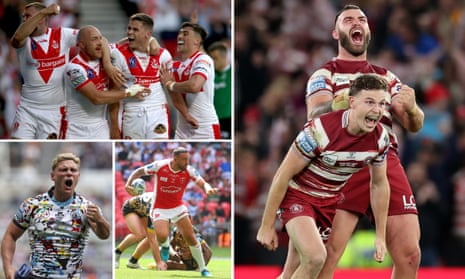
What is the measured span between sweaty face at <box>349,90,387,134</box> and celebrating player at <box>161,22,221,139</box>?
1642mm

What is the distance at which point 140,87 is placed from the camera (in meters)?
7.69

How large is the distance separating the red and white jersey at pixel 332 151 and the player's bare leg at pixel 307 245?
0.68 ft

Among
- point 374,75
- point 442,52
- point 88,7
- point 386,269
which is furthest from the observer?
point 442,52

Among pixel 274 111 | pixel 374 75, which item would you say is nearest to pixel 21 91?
pixel 374 75

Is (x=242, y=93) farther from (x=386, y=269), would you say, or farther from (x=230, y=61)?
(x=230, y=61)

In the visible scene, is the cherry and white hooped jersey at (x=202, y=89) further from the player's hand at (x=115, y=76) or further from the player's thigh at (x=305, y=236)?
the player's thigh at (x=305, y=236)

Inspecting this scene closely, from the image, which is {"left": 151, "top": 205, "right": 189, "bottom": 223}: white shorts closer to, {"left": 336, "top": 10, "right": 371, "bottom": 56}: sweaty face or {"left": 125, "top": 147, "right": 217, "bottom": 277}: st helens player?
{"left": 125, "top": 147, "right": 217, "bottom": 277}: st helens player

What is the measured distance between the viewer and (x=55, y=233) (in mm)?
7348

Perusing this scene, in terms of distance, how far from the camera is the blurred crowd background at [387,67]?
11.8m

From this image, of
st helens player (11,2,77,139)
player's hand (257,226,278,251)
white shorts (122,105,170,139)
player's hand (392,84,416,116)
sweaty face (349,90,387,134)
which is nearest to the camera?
sweaty face (349,90,387,134)

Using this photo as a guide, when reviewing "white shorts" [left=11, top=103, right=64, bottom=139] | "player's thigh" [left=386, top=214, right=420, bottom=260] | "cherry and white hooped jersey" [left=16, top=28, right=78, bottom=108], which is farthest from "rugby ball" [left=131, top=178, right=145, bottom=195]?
"player's thigh" [left=386, top=214, right=420, bottom=260]

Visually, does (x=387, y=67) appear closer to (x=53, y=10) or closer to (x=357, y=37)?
(x=357, y=37)

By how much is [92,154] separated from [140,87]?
568 mm

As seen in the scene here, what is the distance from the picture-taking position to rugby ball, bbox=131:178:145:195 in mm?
7797
